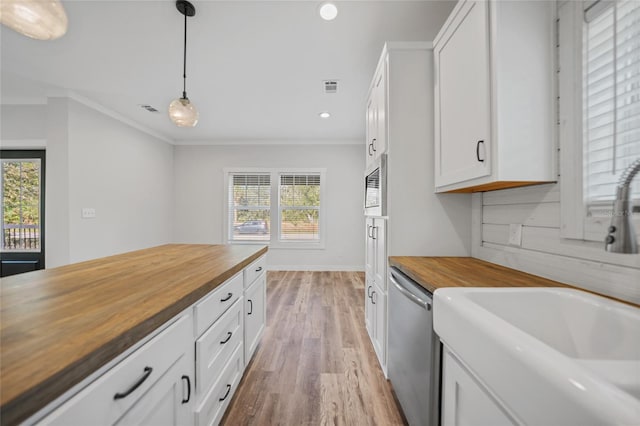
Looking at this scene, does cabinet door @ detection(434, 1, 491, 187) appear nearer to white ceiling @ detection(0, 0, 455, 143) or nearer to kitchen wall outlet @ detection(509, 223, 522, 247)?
kitchen wall outlet @ detection(509, 223, 522, 247)

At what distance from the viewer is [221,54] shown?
2.41 m

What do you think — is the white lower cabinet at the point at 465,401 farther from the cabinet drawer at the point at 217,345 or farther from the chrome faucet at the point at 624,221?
the cabinet drawer at the point at 217,345

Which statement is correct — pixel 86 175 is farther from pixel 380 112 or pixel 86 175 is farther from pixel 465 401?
pixel 465 401

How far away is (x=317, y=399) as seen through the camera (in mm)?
1648

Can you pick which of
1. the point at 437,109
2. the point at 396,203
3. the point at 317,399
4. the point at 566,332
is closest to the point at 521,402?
the point at 566,332

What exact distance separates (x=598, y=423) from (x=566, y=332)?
0.70m

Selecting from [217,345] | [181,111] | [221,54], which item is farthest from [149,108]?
[217,345]

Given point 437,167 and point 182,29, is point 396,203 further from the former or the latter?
point 182,29

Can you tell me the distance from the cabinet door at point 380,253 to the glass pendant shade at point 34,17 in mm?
1878

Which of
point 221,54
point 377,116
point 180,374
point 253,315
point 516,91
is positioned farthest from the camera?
point 221,54

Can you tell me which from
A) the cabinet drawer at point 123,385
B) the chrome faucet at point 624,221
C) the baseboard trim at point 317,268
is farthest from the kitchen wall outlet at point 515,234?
the baseboard trim at point 317,268

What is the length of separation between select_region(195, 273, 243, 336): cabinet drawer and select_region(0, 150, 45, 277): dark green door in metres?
3.90

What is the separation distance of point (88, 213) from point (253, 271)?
301cm

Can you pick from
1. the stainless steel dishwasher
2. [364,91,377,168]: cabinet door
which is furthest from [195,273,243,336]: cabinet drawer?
[364,91,377,168]: cabinet door
